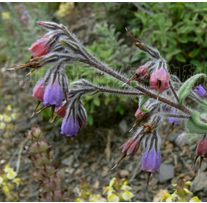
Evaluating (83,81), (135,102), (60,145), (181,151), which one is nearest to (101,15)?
(135,102)

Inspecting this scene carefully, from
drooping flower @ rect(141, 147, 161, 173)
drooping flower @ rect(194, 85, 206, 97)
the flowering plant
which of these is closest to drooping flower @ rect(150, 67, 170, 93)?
the flowering plant

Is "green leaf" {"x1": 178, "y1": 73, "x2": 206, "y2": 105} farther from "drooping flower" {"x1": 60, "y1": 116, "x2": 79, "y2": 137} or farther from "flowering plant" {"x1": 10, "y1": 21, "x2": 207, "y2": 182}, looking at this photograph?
"drooping flower" {"x1": 60, "y1": 116, "x2": 79, "y2": 137}

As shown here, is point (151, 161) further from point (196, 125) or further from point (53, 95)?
point (53, 95)

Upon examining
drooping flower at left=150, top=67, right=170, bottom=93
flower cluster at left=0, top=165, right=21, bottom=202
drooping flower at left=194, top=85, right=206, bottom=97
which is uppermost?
drooping flower at left=150, top=67, right=170, bottom=93

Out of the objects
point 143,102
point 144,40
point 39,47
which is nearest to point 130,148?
point 143,102

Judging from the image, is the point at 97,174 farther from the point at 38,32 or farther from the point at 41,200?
the point at 38,32

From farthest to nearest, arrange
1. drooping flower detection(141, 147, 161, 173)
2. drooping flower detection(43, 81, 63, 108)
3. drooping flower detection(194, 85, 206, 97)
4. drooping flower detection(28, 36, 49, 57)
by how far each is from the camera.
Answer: drooping flower detection(194, 85, 206, 97), drooping flower detection(141, 147, 161, 173), drooping flower detection(28, 36, 49, 57), drooping flower detection(43, 81, 63, 108)
